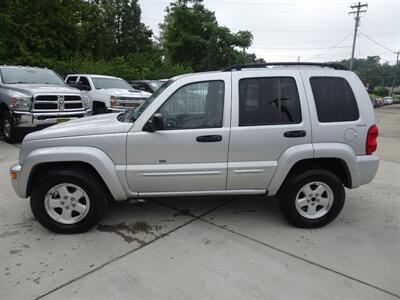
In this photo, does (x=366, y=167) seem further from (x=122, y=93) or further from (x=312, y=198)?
(x=122, y=93)

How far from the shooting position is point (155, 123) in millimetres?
3312

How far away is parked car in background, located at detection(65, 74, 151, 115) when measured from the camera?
995 centimetres

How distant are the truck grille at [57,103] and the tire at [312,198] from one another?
6.38 m

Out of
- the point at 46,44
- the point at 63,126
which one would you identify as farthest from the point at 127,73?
the point at 63,126

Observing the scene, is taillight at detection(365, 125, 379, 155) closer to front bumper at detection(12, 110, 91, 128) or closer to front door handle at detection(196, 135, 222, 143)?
front door handle at detection(196, 135, 222, 143)

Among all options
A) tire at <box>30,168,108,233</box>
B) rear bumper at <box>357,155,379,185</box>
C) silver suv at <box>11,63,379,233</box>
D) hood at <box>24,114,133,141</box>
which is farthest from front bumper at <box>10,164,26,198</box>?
rear bumper at <box>357,155,379,185</box>

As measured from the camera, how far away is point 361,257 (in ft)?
10.4

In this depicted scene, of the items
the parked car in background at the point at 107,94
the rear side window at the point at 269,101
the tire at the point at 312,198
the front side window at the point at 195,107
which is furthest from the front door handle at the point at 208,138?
the parked car in background at the point at 107,94

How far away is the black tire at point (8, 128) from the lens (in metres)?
7.73

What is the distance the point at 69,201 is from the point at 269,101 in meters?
2.40

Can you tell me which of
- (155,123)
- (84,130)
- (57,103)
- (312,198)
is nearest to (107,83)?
(57,103)

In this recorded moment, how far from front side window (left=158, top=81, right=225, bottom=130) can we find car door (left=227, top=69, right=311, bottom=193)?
17 cm

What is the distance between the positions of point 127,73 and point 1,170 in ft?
51.7

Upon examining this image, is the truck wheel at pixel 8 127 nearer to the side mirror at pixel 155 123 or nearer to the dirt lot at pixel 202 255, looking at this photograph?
the dirt lot at pixel 202 255
